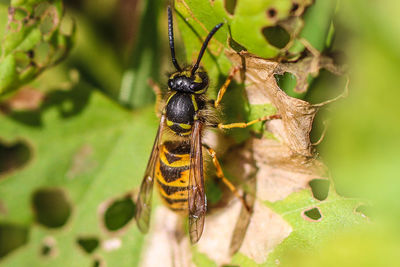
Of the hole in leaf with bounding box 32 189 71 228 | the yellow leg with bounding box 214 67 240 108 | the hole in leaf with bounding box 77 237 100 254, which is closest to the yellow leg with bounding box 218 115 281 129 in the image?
the yellow leg with bounding box 214 67 240 108

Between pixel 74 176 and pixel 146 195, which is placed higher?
pixel 74 176

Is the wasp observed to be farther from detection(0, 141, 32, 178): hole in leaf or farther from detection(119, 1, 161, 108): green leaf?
detection(0, 141, 32, 178): hole in leaf

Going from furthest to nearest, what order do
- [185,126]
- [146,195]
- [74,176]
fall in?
1. [74,176]
2. [146,195]
3. [185,126]

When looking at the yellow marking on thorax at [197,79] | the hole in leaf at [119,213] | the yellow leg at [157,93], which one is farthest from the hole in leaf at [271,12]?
the hole in leaf at [119,213]

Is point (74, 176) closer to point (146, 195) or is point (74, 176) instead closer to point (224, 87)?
point (146, 195)

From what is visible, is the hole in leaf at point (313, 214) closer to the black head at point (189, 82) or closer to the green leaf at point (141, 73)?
the black head at point (189, 82)

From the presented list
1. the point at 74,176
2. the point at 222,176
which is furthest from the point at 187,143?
the point at 74,176
